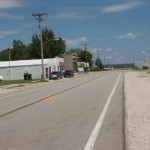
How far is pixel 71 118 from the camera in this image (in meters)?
15.3

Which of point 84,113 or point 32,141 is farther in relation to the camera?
point 84,113

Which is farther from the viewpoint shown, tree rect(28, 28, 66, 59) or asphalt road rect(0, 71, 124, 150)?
tree rect(28, 28, 66, 59)

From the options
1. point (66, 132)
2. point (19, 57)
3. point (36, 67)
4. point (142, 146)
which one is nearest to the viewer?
point (142, 146)

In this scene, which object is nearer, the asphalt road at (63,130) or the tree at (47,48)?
the asphalt road at (63,130)

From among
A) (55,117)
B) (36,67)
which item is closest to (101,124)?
(55,117)

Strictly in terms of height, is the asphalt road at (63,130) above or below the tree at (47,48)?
below

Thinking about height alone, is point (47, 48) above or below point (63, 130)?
above

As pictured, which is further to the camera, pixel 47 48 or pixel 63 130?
pixel 47 48

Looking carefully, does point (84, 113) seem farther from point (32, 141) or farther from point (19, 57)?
point (19, 57)

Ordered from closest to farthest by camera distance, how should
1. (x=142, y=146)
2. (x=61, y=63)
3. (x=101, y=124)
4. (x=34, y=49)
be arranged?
1. (x=142, y=146)
2. (x=101, y=124)
3. (x=61, y=63)
4. (x=34, y=49)

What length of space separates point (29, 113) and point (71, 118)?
2.62 meters

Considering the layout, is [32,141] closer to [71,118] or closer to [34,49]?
[71,118]

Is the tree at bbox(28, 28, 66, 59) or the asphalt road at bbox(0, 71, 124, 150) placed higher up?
the tree at bbox(28, 28, 66, 59)

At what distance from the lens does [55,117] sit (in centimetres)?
1570
